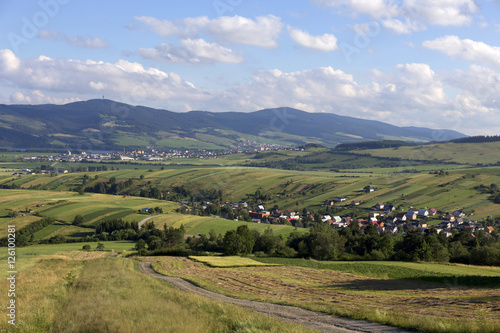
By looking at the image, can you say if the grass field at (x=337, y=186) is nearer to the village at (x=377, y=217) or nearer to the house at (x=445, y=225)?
the village at (x=377, y=217)

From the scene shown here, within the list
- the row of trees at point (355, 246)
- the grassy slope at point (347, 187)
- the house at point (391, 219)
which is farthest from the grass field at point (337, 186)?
the row of trees at point (355, 246)

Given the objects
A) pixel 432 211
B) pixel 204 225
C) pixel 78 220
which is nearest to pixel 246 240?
pixel 204 225

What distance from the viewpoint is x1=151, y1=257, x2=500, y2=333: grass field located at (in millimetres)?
16203

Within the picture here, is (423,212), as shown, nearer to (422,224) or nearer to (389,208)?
(422,224)

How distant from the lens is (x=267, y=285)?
3047 centimetres

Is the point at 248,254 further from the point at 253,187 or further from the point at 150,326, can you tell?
the point at 253,187

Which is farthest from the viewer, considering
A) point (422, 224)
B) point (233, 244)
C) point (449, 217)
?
point (449, 217)

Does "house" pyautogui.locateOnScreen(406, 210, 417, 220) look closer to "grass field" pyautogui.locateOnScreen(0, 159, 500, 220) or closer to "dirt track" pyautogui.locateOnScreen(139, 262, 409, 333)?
"grass field" pyautogui.locateOnScreen(0, 159, 500, 220)

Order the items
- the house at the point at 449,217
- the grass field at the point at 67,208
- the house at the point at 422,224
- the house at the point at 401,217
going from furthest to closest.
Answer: the house at the point at 401,217 → the house at the point at 449,217 → the house at the point at 422,224 → the grass field at the point at 67,208

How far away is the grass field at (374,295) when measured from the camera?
1620cm

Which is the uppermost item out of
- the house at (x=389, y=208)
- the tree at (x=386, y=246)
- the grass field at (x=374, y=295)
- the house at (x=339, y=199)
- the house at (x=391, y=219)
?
the grass field at (x=374, y=295)

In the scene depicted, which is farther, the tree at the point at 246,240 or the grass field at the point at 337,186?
the grass field at the point at 337,186

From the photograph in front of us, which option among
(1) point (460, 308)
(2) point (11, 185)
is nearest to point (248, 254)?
(1) point (460, 308)

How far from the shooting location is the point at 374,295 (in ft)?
81.8
